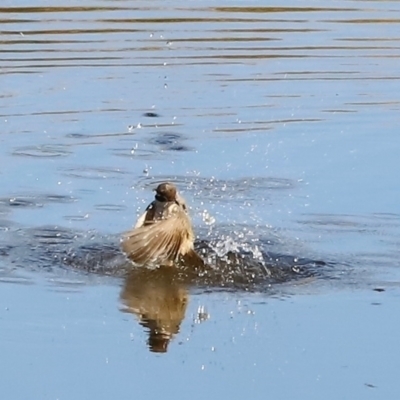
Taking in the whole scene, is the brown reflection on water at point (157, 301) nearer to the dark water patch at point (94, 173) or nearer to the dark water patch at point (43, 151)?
the dark water patch at point (94, 173)

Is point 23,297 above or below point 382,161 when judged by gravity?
below

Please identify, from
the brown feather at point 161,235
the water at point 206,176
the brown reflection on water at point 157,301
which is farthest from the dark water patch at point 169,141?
the brown reflection on water at point 157,301

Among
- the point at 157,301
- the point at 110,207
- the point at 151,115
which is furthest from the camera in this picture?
the point at 151,115

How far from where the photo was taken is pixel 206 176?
10828mm

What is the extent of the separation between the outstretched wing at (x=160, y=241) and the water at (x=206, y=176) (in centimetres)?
11

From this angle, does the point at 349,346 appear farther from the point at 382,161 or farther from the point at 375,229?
the point at 382,161

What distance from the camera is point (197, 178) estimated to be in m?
10.8

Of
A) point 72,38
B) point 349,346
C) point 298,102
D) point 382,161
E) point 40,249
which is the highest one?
point 72,38

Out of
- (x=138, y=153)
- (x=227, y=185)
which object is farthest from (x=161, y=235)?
(x=138, y=153)

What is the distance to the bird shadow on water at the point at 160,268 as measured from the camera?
8.18m

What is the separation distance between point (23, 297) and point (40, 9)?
36.8 feet

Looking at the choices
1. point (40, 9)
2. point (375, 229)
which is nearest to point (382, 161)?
point (375, 229)

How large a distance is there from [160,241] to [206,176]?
7.67ft

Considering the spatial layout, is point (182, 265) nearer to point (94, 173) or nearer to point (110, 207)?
point (110, 207)
